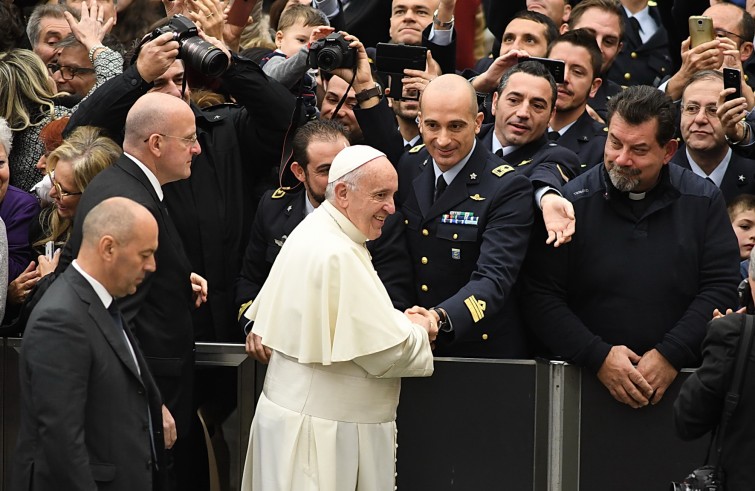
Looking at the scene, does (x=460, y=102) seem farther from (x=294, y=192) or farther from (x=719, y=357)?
(x=719, y=357)

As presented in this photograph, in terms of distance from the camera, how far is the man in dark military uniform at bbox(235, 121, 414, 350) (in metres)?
6.36

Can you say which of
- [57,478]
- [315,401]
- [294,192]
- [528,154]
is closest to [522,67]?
[528,154]

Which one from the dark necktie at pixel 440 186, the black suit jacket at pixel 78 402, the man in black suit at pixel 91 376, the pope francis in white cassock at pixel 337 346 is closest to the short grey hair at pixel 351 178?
the pope francis in white cassock at pixel 337 346

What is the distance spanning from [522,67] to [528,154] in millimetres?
543

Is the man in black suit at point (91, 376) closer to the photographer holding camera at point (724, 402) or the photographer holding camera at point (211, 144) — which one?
the photographer holding camera at point (211, 144)

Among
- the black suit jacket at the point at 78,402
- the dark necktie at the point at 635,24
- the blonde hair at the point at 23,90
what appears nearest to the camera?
the black suit jacket at the point at 78,402

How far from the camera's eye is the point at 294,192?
6.74 m

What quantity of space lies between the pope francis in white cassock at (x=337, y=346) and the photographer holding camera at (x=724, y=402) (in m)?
1.30

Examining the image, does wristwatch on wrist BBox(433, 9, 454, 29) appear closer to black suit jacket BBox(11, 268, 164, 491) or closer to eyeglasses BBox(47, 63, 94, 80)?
eyeglasses BBox(47, 63, 94, 80)

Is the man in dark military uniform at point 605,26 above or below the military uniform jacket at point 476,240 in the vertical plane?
above

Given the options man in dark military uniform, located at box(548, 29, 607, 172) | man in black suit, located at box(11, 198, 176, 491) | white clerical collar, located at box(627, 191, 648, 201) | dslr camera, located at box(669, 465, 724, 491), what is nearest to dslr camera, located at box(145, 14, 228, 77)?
man in black suit, located at box(11, 198, 176, 491)

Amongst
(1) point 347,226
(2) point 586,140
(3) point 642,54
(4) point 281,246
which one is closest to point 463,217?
(1) point 347,226

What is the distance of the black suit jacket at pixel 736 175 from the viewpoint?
739cm

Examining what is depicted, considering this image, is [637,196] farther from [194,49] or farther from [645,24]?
[645,24]
